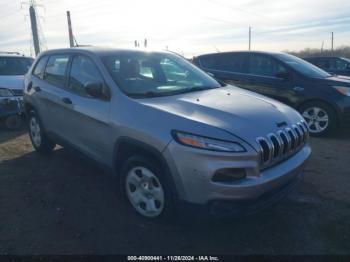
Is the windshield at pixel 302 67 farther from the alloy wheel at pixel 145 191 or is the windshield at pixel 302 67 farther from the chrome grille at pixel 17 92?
the chrome grille at pixel 17 92

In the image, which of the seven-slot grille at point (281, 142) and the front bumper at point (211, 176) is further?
the seven-slot grille at point (281, 142)

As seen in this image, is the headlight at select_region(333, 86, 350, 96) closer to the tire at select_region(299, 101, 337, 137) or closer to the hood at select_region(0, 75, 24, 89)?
the tire at select_region(299, 101, 337, 137)

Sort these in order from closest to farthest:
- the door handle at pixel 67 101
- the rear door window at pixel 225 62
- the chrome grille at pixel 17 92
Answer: the door handle at pixel 67 101
the rear door window at pixel 225 62
the chrome grille at pixel 17 92

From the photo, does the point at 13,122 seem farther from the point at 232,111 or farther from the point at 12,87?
the point at 232,111

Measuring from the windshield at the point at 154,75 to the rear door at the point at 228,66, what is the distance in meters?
3.03

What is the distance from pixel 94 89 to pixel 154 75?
0.85m

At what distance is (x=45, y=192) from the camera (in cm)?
394

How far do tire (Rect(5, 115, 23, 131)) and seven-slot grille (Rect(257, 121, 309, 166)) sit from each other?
6.38 meters

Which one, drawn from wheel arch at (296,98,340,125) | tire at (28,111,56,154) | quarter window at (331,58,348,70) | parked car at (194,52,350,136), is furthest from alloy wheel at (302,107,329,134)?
quarter window at (331,58,348,70)

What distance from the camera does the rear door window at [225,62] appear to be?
7.34m

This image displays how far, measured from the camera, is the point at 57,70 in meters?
4.52

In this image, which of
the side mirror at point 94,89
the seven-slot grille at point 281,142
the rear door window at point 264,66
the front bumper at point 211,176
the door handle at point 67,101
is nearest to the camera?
the front bumper at point 211,176

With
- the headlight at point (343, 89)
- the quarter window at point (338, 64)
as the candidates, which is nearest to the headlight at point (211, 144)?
the headlight at point (343, 89)

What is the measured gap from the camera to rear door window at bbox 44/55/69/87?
4.30 meters
